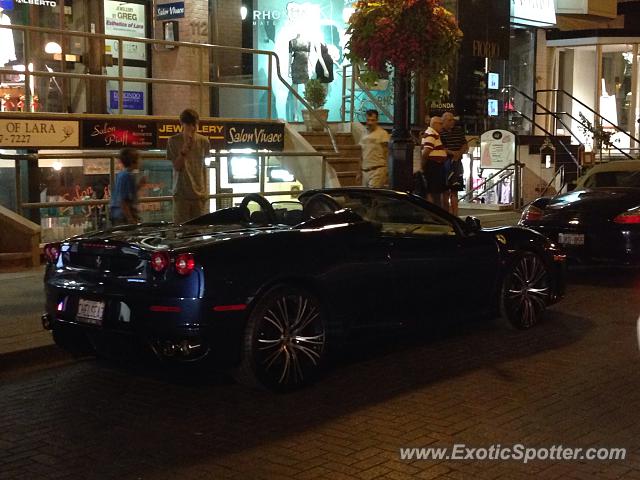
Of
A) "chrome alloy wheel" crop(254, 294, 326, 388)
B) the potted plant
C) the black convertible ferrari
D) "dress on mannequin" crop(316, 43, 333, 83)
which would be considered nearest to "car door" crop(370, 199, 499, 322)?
the black convertible ferrari

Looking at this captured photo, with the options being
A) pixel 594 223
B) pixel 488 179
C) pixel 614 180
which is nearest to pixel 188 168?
pixel 594 223

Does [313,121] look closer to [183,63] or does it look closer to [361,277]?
[183,63]

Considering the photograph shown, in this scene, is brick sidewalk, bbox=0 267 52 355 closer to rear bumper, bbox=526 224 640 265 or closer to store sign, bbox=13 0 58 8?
store sign, bbox=13 0 58 8

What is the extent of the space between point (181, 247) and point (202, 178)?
352cm

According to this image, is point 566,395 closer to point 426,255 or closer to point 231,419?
point 426,255

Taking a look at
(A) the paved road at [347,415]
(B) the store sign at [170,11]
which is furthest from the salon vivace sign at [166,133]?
(A) the paved road at [347,415]

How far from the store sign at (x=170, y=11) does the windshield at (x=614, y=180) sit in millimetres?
7477

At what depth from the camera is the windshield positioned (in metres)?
12.3

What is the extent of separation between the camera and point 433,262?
759 cm

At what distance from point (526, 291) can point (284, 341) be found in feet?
10.0

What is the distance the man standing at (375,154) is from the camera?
45.4ft

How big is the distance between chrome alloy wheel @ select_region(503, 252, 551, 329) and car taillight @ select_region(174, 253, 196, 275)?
3.38 m

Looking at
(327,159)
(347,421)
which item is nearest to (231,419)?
(347,421)

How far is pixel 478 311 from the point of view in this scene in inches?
318
